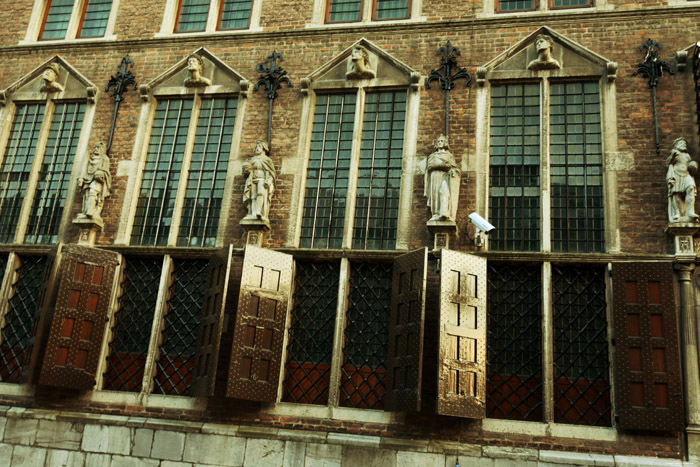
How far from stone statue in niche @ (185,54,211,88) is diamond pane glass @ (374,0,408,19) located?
3.73 meters

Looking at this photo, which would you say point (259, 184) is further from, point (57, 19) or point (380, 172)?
point (57, 19)

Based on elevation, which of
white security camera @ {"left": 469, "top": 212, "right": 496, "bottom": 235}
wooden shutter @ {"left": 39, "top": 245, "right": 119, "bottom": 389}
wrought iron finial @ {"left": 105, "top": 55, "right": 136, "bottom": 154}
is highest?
wrought iron finial @ {"left": 105, "top": 55, "right": 136, "bottom": 154}

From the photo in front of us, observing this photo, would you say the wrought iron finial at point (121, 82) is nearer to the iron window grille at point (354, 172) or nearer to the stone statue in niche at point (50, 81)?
the stone statue in niche at point (50, 81)

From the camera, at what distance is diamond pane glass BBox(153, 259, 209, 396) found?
11.8 m

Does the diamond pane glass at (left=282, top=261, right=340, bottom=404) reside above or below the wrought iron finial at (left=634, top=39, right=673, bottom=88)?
below

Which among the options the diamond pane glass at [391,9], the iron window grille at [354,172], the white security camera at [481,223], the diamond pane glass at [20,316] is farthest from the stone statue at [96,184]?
the white security camera at [481,223]

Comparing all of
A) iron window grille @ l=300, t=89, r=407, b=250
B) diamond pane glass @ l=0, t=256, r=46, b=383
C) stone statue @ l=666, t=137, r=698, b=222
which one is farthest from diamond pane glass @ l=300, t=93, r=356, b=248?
stone statue @ l=666, t=137, r=698, b=222

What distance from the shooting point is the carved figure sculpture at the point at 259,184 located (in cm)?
1216

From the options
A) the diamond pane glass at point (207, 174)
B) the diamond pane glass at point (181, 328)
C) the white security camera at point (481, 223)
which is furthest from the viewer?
the diamond pane glass at point (207, 174)

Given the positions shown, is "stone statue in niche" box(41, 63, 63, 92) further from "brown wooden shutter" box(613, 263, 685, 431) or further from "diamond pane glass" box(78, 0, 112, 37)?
"brown wooden shutter" box(613, 263, 685, 431)

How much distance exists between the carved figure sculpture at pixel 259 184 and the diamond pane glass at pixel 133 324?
215cm

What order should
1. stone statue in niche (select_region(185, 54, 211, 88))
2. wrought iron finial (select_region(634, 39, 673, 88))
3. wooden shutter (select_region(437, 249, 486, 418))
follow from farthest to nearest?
stone statue in niche (select_region(185, 54, 211, 88)), wrought iron finial (select_region(634, 39, 673, 88)), wooden shutter (select_region(437, 249, 486, 418))

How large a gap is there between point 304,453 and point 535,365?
3964mm

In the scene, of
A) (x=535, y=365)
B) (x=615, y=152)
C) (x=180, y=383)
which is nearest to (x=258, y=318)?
(x=180, y=383)
